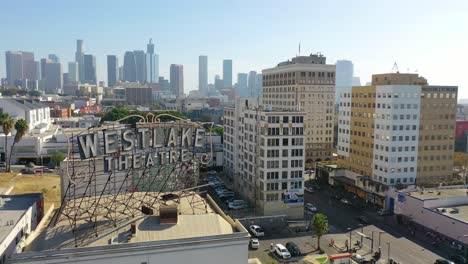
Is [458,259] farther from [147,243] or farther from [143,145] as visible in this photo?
[143,145]

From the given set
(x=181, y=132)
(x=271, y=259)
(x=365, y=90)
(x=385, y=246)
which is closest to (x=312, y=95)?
(x=365, y=90)

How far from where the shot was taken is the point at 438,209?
61.3 m

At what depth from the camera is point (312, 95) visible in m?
113

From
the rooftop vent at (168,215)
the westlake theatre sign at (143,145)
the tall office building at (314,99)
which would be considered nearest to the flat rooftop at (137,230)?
the rooftop vent at (168,215)

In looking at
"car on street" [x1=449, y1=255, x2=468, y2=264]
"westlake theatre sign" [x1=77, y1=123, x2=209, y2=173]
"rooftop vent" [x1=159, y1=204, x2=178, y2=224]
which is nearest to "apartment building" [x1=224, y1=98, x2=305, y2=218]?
"car on street" [x1=449, y1=255, x2=468, y2=264]

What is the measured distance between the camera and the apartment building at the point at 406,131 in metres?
73.9

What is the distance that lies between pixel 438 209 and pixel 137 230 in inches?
1932

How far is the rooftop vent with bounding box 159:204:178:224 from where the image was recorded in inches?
1291

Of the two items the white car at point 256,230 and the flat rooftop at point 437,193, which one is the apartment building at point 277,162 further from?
the flat rooftop at point 437,193

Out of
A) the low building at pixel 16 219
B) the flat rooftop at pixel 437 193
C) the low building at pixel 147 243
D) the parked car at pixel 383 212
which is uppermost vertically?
the low building at pixel 147 243

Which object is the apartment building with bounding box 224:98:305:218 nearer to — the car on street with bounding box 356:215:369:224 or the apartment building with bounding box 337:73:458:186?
the car on street with bounding box 356:215:369:224

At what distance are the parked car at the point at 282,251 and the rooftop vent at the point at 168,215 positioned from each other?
21.9 m

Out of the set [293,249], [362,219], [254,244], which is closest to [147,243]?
[254,244]

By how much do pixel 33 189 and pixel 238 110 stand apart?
3958cm
